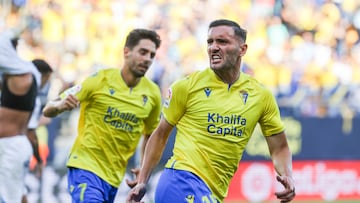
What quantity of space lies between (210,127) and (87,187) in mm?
1956

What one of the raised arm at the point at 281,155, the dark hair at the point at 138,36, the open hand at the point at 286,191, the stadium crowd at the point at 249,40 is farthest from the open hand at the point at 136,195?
the stadium crowd at the point at 249,40

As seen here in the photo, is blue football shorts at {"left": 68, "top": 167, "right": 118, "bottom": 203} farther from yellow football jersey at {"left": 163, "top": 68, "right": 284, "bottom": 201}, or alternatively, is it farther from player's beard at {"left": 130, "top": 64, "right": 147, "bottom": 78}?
yellow football jersey at {"left": 163, "top": 68, "right": 284, "bottom": 201}

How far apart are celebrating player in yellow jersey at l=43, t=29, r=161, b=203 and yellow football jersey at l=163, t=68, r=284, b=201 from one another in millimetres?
1735

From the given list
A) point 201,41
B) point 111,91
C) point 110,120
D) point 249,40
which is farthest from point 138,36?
point 249,40

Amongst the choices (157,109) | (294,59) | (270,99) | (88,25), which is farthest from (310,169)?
(270,99)

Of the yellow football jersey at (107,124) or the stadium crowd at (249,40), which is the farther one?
the stadium crowd at (249,40)

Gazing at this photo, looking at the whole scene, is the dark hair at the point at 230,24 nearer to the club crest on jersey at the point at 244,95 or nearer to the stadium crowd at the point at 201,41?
the club crest on jersey at the point at 244,95

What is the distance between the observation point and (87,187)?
24.8 ft

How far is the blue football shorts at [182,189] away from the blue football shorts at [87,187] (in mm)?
1625

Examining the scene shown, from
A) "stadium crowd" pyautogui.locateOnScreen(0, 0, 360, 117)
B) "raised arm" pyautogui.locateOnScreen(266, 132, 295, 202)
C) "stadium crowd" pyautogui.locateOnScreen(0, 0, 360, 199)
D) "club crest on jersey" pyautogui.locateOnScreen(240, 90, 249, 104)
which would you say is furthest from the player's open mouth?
"stadium crowd" pyautogui.locateOnScreen(0, 0, 360, 117)

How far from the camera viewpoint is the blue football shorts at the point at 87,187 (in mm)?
7469

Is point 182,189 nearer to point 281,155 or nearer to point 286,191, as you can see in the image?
point 286,191

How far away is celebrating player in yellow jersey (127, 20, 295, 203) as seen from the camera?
5957 millimetres

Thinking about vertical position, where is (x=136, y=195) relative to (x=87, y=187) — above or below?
above
